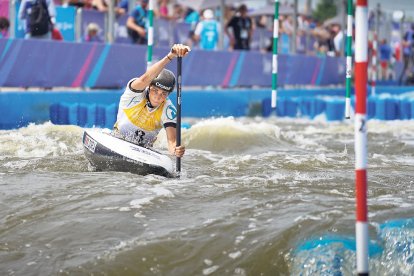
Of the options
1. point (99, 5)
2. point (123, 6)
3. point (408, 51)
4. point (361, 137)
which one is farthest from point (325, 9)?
point (361, 137)

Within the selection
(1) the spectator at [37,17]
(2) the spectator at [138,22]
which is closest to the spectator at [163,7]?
(2) the spectator at [138,22]

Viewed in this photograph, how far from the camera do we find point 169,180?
7.47 metres

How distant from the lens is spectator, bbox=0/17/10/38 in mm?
12734

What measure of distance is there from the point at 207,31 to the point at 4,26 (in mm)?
5421

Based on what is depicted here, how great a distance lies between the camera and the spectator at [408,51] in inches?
1091

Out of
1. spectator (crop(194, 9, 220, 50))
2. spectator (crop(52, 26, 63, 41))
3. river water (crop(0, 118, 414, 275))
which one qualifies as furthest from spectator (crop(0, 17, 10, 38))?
spectator (crop(194, 9, 220, 50))

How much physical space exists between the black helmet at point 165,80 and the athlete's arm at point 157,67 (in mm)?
75

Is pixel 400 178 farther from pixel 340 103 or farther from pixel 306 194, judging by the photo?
pixel 340 103

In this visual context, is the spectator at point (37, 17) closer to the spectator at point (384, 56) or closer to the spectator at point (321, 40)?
the spectator at point (321, 40)

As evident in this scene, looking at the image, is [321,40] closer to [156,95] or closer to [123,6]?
[123,6]

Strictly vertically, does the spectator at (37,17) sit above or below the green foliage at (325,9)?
below

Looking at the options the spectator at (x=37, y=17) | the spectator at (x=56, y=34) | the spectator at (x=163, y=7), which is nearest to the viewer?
the spectator at (x=37, y=17)

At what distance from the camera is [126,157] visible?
768 cm

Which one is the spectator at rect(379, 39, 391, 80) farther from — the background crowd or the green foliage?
the green foliage
